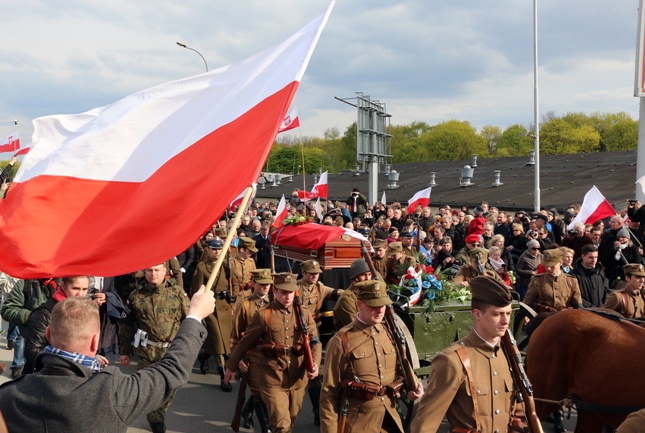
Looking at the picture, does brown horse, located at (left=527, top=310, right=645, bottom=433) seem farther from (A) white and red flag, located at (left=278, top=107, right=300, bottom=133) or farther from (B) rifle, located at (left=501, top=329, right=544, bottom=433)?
(A) white and red flag, located at (left=278, top=107, right=300, bottom=133)

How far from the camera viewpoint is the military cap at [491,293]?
385 centimetres

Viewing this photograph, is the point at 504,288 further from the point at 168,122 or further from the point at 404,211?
the point at 404,211

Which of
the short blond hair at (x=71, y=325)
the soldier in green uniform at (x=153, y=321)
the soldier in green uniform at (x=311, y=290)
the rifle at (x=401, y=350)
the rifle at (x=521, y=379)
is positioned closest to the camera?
the short blond hair at (x=71, y=325)

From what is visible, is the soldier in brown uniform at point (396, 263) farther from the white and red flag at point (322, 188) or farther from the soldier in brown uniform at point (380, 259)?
the white and red flag at point (322, 188)

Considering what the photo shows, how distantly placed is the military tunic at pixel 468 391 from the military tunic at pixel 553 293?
4.82 metres

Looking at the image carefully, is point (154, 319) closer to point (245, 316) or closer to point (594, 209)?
point (245, 316)

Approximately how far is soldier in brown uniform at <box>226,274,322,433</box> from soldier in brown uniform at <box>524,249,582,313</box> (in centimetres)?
326

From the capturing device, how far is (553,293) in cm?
862

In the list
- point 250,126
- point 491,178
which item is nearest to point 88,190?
point 250,126

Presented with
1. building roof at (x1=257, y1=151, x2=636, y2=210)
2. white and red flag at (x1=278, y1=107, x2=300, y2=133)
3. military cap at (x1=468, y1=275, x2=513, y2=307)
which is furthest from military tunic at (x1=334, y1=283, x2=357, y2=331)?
building roof at (x1=257, y1=151, x2=636, y2=210)

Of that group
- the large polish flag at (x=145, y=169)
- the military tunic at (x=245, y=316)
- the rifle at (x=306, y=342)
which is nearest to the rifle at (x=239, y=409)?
the military tunic at (x=245, y=316)

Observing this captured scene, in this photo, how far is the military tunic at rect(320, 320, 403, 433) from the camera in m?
5.27

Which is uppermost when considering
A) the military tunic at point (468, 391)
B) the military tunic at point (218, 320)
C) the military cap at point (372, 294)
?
the military cap at point (372, 294)

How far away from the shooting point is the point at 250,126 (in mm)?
4531
